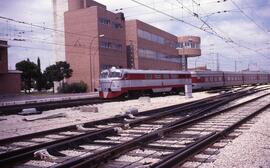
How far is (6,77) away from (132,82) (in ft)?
105

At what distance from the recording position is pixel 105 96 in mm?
31016

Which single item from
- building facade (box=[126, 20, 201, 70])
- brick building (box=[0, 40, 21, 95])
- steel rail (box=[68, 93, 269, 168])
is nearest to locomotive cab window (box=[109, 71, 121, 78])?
steel rail (box=[68, 93, 269, 168])

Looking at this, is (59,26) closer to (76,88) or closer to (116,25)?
(116,25)

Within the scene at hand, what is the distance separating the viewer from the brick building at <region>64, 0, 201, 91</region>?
2512 inches

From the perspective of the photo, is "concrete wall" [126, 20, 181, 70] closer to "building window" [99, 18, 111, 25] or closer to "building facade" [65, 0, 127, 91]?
"building facade" [65, 0, 127, 91]

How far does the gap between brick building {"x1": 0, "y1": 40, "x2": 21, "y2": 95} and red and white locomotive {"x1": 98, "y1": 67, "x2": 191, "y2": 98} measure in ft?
92.7

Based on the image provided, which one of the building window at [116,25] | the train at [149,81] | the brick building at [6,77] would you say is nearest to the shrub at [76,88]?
the brick building at [6,77]

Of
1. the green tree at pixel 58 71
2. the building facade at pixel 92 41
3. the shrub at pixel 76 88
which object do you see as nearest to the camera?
the green tree at pixel 58 71

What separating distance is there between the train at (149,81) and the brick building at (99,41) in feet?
63.4

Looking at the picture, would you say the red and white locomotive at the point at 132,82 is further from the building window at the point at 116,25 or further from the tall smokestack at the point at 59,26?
the tall smokestack at the point at 59,26

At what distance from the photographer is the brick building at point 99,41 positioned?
63812 millimetres

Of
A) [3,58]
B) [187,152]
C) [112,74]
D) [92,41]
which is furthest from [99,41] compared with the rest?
[187,152]

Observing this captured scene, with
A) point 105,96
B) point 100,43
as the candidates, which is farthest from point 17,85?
point 105,96

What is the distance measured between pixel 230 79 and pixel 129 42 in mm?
25406
